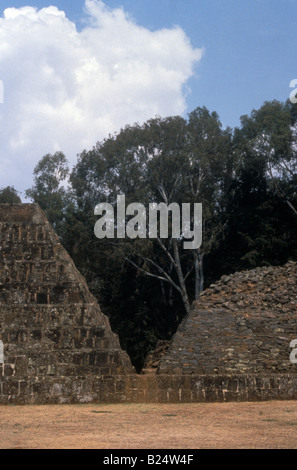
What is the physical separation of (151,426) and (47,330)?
13.2 feet

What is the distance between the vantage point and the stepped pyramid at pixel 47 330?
11945 millimetres

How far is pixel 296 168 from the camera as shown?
31812 mm

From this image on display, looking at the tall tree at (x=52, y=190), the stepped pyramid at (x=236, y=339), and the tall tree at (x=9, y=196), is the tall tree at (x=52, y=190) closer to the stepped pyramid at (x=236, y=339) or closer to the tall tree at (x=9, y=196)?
the tall tree at (x=9, y=196)

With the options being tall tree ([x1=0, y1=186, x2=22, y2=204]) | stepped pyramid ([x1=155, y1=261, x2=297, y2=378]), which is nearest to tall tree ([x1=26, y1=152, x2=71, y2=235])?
A: tall tree ([x1=0, y1=186, x2=22, y2=204])

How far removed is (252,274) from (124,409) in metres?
9.26

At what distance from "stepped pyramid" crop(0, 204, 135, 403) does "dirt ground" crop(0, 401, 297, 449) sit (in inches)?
19.4

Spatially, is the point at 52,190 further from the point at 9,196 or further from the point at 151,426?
the point at 151,426

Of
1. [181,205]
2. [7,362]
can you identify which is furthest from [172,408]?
[181,205]

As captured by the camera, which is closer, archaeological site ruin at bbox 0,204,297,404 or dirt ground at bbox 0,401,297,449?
dirt ground at bbox 0,401,297,449

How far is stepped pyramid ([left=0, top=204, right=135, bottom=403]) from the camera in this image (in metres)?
11.9

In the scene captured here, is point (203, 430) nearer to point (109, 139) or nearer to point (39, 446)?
point (39, 446)

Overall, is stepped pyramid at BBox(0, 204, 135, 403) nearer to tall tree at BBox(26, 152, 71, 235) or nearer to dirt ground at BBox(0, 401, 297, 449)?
dirt ground at BBox(0, 401, 297, 449)

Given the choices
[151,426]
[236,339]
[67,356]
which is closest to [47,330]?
[67,356]

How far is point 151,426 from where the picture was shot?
29.0 ft
